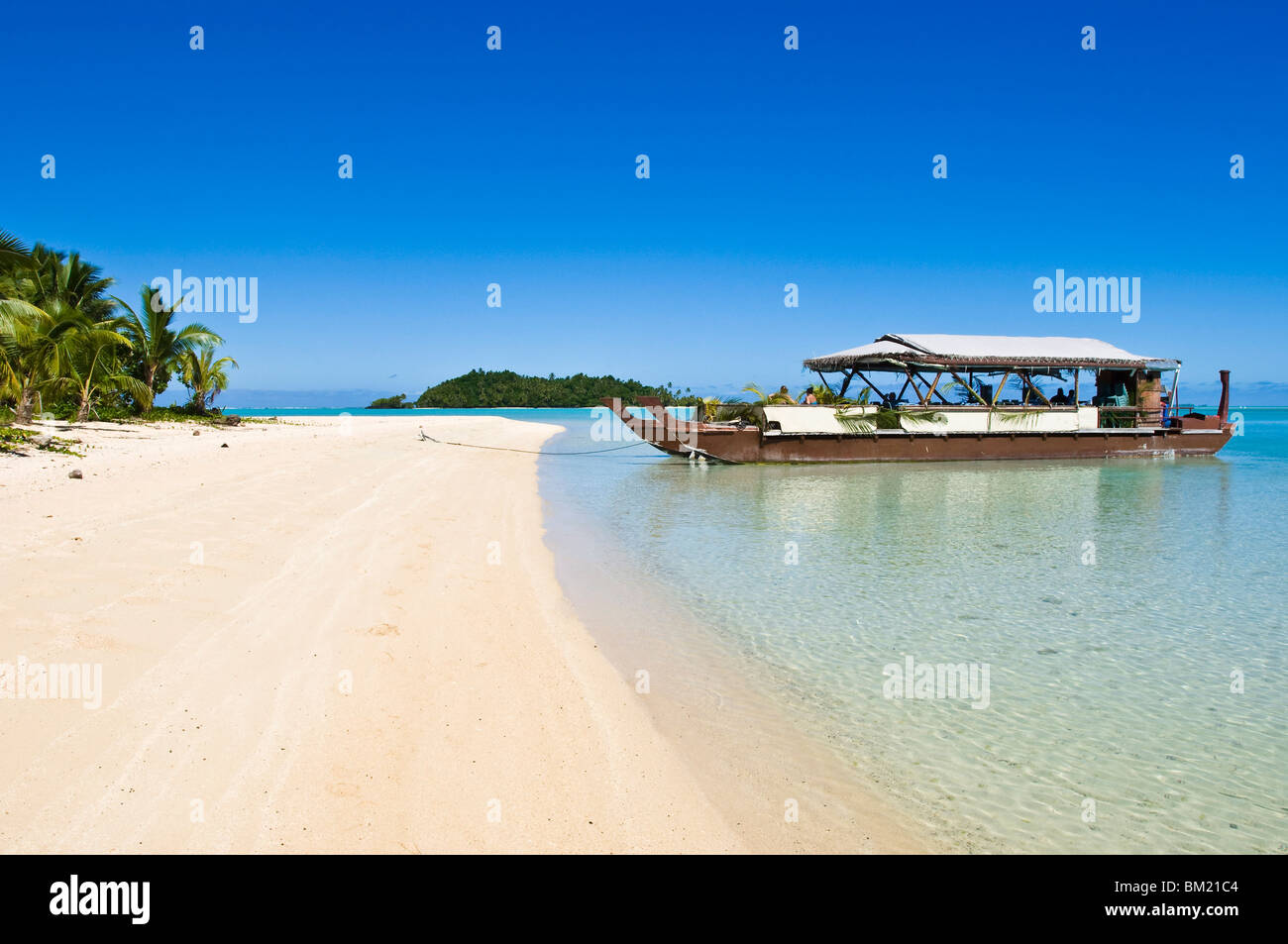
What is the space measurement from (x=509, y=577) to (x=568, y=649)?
7.33ft

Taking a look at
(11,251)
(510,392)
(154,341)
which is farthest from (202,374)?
(510,392)

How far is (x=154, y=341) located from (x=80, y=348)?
6.79m

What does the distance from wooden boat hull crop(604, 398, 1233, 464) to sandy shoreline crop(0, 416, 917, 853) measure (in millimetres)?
15060

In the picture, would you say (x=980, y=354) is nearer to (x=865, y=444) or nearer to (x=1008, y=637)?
(x=865, y=444)

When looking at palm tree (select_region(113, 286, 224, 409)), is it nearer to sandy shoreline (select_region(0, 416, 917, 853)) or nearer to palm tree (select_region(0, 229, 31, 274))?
palm tree (select_region(0, 229, 31, 274))

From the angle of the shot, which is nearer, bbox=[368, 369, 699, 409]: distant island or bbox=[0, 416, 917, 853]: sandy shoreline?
bbox=[0, 416, 917, 853]: sandy shoreline

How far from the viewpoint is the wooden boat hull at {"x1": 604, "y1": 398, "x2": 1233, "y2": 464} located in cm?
2291

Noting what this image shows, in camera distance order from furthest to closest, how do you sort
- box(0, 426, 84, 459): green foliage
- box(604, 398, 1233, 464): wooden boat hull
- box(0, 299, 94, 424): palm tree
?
1. box(604, 398, 1233, 464): wooden boat hull
2. box(0, 299, 94, 424): palm tree
3. box(0, 426, 84, 459): green foliage

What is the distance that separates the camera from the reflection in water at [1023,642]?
3.69 meters

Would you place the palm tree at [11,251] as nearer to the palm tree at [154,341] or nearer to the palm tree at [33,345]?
the palm tree at [33,345]

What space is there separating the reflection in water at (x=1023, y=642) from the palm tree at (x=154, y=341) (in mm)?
19405

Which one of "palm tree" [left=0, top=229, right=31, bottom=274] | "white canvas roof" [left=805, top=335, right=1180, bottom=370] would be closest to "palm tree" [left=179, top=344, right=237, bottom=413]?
"palm tree" [left=0, top=229, right=31, bottom=274]

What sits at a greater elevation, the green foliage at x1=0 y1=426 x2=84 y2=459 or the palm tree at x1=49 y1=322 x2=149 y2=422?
the palm tree at x1=49 y1=322 x2=149 y2=422
